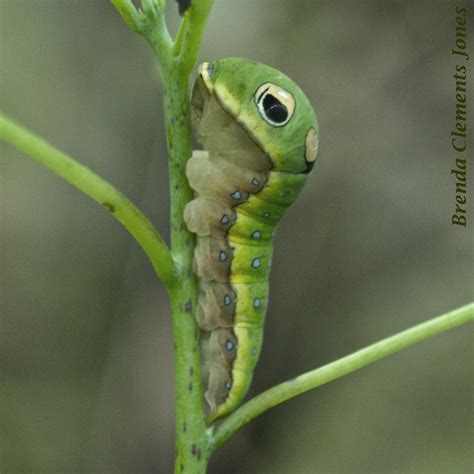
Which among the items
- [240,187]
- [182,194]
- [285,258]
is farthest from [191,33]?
[285,258]

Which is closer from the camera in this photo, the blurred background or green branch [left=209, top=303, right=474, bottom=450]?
green branch [left=209, top=303, right=474, bottom=450]

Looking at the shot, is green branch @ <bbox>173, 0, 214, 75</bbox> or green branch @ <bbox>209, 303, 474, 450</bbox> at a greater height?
green branch @ <bbox>173, 0, 214, 75</bbox>

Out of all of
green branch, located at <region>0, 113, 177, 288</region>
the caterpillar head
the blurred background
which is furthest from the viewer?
the blurred background

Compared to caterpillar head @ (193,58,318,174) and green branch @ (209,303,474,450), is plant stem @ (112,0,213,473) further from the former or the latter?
caterpillar head @ (193,58,318,174)

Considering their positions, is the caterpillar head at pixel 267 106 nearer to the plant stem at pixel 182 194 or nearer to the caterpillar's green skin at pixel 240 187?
the caterpillar's green skin at pixel 240 187

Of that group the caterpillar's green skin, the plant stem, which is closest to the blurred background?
the caterpillar's green skin

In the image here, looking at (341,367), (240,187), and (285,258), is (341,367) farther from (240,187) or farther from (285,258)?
(285,258)

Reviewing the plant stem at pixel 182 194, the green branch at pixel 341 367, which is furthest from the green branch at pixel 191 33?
the green branch at pixel 341 367
